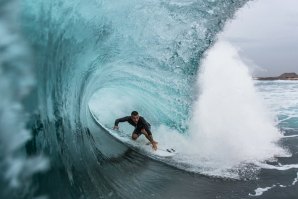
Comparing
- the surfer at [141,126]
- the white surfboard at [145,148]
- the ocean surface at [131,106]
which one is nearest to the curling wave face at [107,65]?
the ocean surface at [131,106]

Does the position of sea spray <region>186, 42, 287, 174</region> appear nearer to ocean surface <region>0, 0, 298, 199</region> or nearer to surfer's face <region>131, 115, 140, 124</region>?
ocean surface <region>0, 0, 298, 199</region>

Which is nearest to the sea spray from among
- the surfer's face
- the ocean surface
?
the ocean surface

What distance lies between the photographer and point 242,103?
46.8 feet

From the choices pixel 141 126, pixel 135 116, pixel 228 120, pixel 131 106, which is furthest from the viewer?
pixel 131 106

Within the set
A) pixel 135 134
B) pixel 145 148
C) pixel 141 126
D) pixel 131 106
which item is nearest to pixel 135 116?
pixel 141 126

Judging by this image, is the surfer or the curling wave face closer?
the curling wave face

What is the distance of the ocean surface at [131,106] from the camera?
18.2 ft

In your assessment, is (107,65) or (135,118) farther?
(107,65)

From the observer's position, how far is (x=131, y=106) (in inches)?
637

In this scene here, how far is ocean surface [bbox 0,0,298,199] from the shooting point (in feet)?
18.2

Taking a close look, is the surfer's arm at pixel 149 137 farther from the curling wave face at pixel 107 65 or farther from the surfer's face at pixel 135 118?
the curling wave face at pixel 107 65

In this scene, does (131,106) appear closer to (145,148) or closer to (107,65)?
(107,65)

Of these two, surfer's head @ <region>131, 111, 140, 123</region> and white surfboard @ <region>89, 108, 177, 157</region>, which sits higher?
surfer's head @ <region>131, 111, 140, 123</region>

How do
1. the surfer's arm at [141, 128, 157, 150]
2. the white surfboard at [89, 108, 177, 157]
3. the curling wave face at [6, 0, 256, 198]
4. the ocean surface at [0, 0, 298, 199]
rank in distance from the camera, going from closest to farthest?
the ocean surface at [0, 0, 298, 199]
the curling wave face at [6, 0, 256, 198]
the white surfboard at [89, 108, 177, 157]
the surfer's arm at [141, 128, 157, 150]
